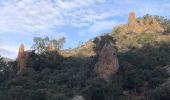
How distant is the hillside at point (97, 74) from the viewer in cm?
5431

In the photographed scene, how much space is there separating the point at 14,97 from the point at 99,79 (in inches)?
541

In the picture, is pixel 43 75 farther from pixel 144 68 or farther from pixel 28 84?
pixel 144 68

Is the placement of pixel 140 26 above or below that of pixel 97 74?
above

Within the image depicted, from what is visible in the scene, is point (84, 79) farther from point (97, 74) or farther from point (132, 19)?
point (132, 19)

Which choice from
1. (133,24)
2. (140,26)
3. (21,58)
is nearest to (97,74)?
(21,58)

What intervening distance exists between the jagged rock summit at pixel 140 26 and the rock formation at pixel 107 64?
38.8 meters

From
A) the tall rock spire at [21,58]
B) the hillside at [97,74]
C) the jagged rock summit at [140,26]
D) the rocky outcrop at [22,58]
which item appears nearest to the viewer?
the hillside at [97,74]

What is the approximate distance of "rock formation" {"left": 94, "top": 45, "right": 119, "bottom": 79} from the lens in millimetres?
61081

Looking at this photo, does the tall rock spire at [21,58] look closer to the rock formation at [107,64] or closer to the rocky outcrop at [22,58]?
the rocky outcrop at [22,58]

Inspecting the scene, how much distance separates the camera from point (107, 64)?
2420 inches

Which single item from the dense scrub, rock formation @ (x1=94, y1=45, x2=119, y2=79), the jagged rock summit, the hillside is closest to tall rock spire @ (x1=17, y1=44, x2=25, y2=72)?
the hillside

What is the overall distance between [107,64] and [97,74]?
89.9 inches

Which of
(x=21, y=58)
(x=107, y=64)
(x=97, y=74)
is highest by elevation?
(x=21, y=58)

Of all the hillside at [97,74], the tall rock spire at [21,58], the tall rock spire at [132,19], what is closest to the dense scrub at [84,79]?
the hillside at [97,74]
